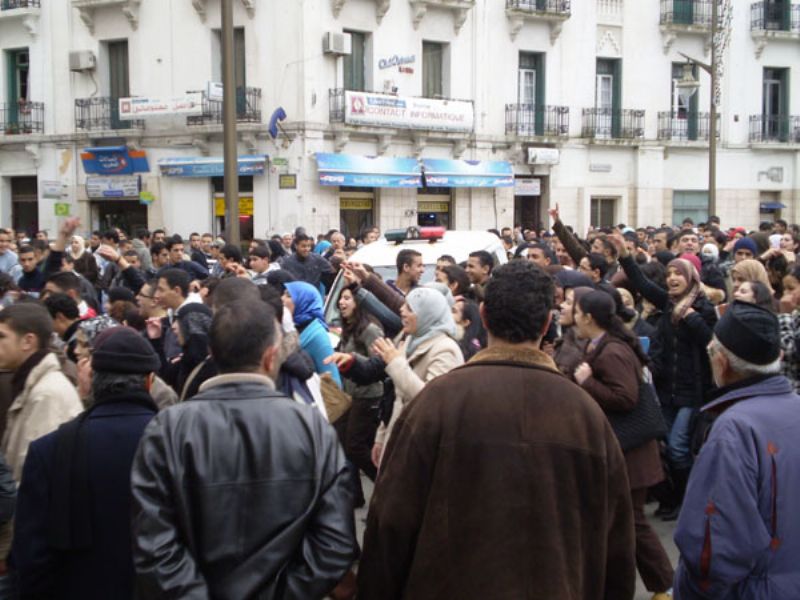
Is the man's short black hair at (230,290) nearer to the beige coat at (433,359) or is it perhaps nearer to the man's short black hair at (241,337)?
the beige coat at (433,359)

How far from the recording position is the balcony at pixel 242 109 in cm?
2297

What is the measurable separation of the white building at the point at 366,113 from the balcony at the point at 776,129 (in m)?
1.36

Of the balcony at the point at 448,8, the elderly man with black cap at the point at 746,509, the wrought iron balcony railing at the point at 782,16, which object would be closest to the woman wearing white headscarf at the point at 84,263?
the elderly man with black cap at the point at 746,509

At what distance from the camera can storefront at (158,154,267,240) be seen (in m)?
23.0

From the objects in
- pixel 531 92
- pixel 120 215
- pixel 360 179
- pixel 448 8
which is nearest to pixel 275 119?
pixel 360 179

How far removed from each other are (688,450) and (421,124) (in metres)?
18.6

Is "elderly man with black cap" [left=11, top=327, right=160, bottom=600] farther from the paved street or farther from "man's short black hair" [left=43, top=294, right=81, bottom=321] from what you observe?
"man's short black hair" [left=43, top=294, right=81, bottom=321]

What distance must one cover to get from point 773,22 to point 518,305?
31.8 meters

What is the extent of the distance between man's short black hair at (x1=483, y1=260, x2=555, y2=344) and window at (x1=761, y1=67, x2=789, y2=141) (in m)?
30.6

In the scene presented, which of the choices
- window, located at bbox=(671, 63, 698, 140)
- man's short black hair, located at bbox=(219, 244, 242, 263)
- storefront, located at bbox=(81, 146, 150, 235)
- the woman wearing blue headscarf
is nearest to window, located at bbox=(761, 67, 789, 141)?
window, located at bbox=(671, 63, 698, 140)

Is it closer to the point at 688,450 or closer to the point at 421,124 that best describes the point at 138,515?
the point at 688,450

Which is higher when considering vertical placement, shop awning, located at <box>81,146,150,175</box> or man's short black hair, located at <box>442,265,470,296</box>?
shop awning, located at <box>81,146,150,175</box>

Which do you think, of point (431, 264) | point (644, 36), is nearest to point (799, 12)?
point (644, 36)

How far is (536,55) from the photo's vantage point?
2744cm
